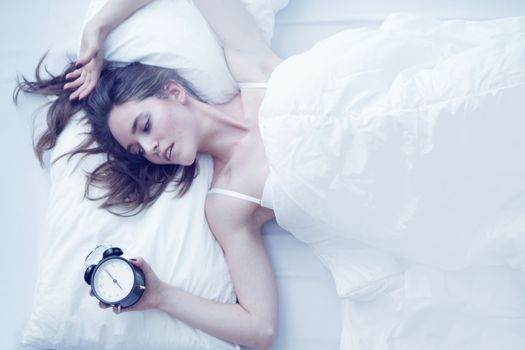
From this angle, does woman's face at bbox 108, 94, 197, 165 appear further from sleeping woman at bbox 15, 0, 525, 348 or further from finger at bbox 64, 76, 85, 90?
finger at bbox 64, 76, 85, 90

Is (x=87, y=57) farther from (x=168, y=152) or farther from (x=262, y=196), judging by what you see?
(x=262, y=196)

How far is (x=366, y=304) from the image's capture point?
1196mm

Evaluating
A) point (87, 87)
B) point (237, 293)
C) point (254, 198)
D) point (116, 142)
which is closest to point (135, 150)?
point (116, 142)

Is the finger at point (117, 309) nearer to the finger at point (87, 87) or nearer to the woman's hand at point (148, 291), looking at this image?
the woman's hand at point (148, 291)

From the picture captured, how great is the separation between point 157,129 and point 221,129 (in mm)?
171

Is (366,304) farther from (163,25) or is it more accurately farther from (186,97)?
(163,25)

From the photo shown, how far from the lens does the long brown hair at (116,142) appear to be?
1.27m

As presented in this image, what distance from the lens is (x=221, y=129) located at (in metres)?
1.33

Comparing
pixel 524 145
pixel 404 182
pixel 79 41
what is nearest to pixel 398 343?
pixel 404 182

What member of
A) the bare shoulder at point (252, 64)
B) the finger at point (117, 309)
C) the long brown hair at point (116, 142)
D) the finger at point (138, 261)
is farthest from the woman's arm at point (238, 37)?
the finger at point (117, 309)

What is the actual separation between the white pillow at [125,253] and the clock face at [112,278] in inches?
4.6

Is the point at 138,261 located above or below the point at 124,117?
below

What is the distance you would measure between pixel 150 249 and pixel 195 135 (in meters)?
0.28

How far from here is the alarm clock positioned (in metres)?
1.10
